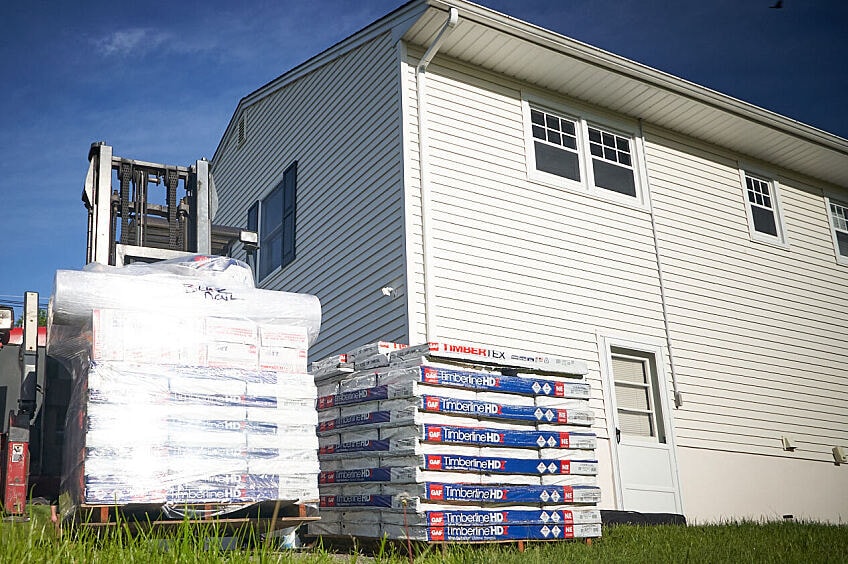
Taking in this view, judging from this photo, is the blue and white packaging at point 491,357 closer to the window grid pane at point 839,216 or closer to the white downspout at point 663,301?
the white downspout at point 663,301

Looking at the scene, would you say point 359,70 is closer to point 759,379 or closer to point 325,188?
point 325,188

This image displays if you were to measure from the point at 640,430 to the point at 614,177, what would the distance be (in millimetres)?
3818

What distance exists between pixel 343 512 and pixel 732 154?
10.1 m

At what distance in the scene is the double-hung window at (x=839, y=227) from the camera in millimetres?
15812

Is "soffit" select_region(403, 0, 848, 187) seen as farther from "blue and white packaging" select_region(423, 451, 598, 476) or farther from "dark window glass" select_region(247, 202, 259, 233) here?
"blue and white packaging" select_region(423, 451, 598, 476)

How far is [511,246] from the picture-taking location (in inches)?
444

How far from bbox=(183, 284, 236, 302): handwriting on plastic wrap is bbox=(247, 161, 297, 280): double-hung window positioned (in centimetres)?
693

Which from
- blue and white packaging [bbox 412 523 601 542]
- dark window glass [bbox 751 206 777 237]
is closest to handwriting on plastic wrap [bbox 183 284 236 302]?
blue and white packaging [bbox 412 523 601 542]

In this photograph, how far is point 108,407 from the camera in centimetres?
581

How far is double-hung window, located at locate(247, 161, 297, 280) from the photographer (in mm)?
13891

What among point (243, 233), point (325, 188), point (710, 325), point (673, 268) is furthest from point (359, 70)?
point (710, 325)

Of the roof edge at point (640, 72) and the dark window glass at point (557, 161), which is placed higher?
the roof edge at point (640, 72)

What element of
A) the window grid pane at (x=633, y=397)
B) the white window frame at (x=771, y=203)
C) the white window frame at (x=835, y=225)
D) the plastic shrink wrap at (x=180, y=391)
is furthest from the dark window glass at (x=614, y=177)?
the plastic shrink wrap at (x=180, y=391)

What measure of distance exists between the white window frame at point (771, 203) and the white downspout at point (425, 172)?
6539 millimetres
